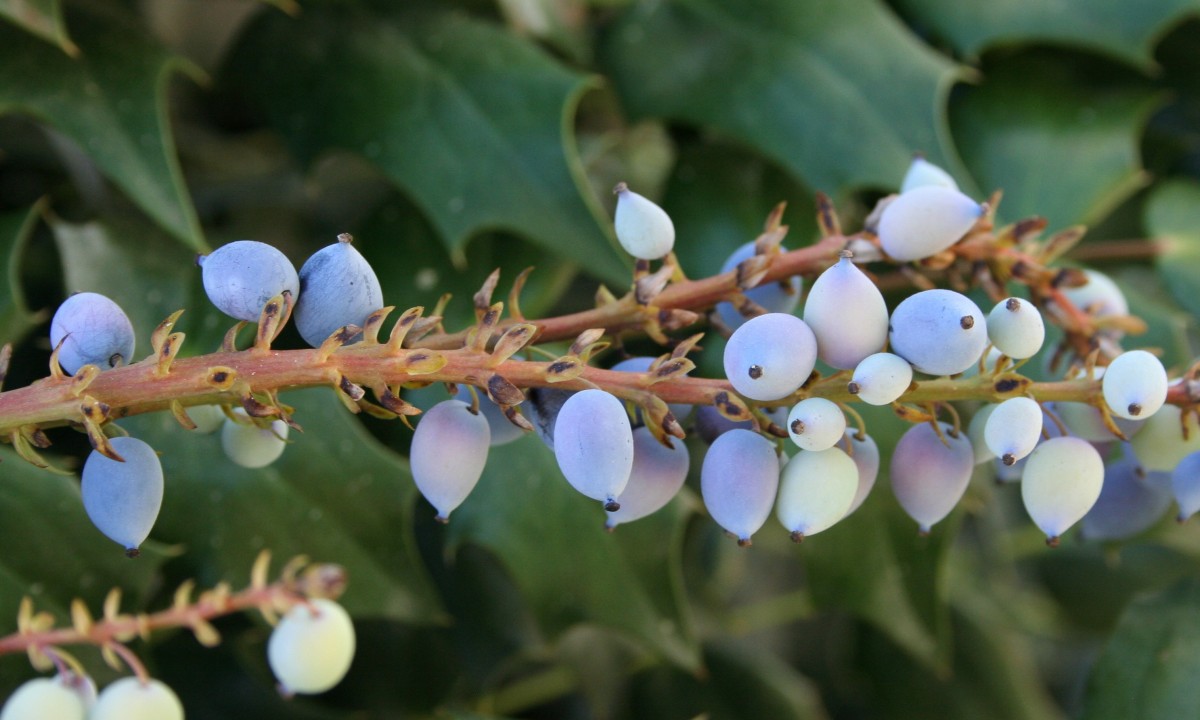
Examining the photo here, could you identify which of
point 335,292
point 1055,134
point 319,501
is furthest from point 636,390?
point 1055,134

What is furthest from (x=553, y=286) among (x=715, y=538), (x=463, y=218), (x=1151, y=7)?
(x=1151, y=7)

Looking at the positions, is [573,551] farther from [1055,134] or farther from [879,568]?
[1055,134]

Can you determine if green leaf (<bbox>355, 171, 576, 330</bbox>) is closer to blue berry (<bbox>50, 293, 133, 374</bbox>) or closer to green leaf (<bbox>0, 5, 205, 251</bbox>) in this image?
green leaf (<bbox>0, 5, 205, 251</bbox>)

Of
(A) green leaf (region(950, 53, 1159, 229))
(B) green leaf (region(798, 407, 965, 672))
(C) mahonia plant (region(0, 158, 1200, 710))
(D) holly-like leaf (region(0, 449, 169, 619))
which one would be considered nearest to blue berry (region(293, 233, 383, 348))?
(C) mahonia plant (region(0, 158, 1200, 710))

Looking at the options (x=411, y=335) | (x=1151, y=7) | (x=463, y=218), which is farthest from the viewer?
(x=1151, y=7)

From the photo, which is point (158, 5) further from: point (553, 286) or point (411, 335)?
point (411, 335)

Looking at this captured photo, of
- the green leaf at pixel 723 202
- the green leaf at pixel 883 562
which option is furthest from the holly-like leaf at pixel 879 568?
the green leaf at pixel 723 202
